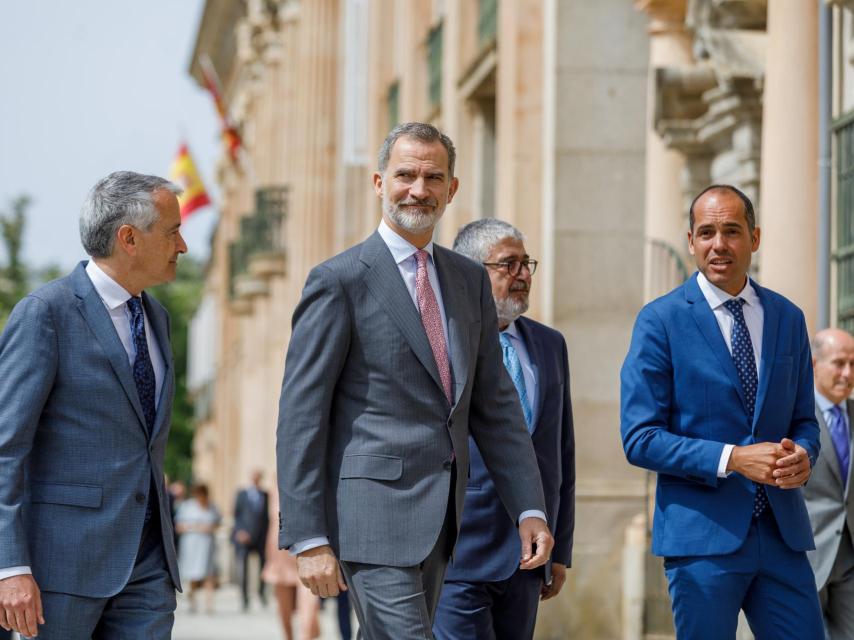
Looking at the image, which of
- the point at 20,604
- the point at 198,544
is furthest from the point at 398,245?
the point at 198,544

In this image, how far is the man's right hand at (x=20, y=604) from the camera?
5.83 m

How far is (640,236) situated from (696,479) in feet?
33.8

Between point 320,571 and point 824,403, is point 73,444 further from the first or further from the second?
point 824,403

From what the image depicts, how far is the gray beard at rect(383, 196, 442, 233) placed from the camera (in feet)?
20.3

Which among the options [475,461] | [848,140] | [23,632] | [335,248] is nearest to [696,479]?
[475,461]

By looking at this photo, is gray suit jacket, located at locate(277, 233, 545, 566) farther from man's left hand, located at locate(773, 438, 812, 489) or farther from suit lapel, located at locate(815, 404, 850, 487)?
suit lapel, located at locate(815, 404, 850, 487)

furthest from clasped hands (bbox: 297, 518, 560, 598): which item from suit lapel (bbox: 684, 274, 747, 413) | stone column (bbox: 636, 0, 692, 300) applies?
stone column (bbox: 636, 0, 692, 300)

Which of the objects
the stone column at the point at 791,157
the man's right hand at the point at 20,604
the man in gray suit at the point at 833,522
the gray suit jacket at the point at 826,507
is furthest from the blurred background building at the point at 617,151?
the man's right hand at the point at 20,604

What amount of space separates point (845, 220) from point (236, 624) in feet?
42.7

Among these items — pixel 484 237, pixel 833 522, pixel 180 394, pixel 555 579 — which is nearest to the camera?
pixel 555 579

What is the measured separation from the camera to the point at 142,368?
20.7 feet

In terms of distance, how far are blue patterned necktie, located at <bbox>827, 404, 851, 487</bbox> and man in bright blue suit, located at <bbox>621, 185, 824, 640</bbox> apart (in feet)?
6.76

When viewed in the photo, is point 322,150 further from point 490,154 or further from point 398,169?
point 398,169

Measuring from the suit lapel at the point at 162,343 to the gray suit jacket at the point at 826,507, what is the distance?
10.8 ft
